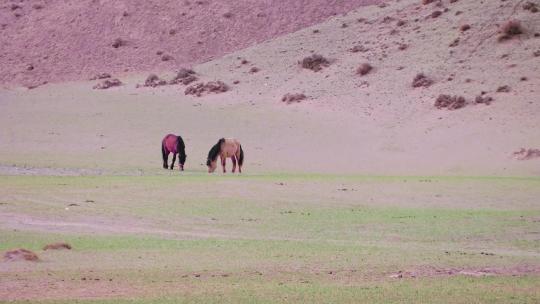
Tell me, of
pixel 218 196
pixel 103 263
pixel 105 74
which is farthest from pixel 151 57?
pixel 103 263

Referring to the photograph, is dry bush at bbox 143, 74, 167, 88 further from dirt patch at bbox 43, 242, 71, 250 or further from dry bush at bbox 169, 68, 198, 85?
dirt patch at bbox 43, 242, 71, 250

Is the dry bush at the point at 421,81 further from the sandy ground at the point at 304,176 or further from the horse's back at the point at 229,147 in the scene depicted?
the horse's back at the point at 229,147

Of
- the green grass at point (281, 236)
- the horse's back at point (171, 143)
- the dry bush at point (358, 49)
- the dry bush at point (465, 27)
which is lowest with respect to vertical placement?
the green grass at point (281, 236)

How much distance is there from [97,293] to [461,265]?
18.4ft

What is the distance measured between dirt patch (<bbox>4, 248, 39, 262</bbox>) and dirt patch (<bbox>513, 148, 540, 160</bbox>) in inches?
1038

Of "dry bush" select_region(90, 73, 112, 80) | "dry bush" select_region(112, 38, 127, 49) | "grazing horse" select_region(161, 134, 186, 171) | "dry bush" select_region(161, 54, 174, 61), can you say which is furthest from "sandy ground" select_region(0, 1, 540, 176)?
"dry bush" select_region(112, 38, 127, 49)

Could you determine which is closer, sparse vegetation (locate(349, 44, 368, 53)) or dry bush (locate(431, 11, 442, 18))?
sparse vegetation (locate(349, 44, 368, 53))

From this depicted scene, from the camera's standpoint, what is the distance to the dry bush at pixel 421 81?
165 feet

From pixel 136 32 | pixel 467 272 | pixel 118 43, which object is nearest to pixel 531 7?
pixel 136 32

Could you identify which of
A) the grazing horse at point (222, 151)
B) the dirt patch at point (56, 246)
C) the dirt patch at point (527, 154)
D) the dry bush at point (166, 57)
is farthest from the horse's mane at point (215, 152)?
the dry bush at point (166, 57)

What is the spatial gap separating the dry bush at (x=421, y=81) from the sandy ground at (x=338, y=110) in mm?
376

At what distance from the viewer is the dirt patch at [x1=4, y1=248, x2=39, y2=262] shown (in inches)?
610

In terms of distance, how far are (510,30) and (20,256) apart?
134 ft

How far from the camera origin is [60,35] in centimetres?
6488
